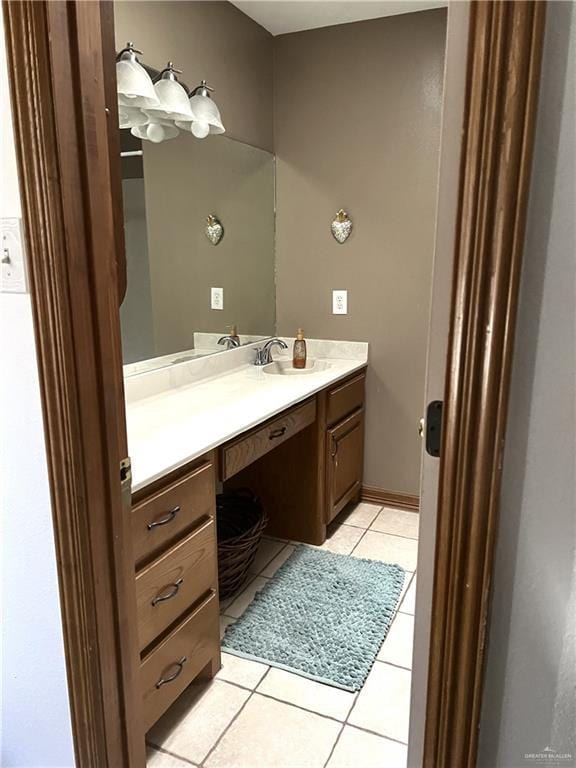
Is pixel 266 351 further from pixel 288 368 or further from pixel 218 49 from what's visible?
pixel 218 49

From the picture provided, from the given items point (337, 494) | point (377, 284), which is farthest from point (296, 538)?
point (377, 284)

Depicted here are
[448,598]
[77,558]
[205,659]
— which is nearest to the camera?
[448,598]

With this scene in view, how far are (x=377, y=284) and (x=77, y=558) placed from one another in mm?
2140

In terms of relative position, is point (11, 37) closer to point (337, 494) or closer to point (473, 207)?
point (473, 207)

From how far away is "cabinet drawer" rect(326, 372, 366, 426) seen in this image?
8.33 ft

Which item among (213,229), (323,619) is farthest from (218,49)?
(323,619)

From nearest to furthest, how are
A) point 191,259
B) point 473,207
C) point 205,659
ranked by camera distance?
point 473,207
point 205,659
point 191,259

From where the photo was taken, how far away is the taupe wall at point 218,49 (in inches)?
77.9

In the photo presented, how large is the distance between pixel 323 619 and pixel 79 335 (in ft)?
5.07

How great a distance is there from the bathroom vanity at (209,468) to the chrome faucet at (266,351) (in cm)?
5

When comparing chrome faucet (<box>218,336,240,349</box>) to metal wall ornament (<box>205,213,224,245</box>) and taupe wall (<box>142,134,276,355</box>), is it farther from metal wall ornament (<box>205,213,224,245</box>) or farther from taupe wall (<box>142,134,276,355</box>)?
metal wall ornament (<box>205,213,224,245</box>)

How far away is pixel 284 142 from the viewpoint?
287cm

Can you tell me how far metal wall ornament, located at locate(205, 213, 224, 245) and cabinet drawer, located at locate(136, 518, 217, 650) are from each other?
4.79ft

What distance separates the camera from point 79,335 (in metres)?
0.95
